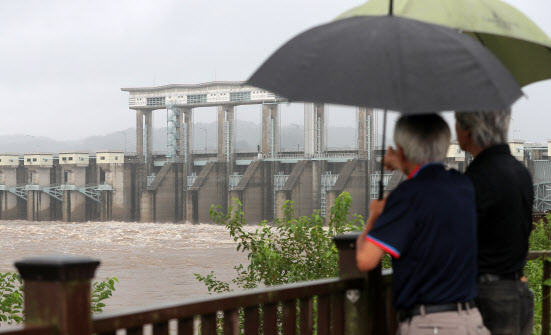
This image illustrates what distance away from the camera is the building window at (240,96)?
5716cm

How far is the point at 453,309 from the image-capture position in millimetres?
2254

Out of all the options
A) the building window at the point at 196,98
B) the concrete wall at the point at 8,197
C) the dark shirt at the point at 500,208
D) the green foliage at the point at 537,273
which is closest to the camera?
the dark shirt at the point at 500,208

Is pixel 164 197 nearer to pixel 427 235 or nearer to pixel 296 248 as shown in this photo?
pixel 296 248

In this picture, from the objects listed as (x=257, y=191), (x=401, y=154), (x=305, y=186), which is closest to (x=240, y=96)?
(x=257, y=191)

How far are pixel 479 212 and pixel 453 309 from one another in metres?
0.38

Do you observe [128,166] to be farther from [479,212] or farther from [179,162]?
[479,212]

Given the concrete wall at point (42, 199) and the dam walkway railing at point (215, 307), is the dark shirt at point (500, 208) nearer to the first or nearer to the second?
the dam walkway railing at point (215, 307)

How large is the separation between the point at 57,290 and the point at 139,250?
44.1 meters

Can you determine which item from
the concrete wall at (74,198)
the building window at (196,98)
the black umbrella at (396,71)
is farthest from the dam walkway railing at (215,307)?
the building window at (196,98)

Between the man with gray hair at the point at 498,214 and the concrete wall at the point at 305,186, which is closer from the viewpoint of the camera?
the man with gray hair at the point at 498,214

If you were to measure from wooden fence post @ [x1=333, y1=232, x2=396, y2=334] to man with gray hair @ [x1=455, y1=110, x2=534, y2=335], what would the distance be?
0.53 metres

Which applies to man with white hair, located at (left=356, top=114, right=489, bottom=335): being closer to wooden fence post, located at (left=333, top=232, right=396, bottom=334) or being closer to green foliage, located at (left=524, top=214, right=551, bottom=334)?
wooden fence post, located at (left=333, top=232, right=396, bottom=334)

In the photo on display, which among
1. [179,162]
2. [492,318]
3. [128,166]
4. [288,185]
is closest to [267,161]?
[288,185]

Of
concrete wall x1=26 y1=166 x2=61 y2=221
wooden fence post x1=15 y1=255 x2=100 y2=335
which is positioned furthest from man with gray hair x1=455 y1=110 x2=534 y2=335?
concrete wall x1=26 y1=166 x2=61 y2=221
